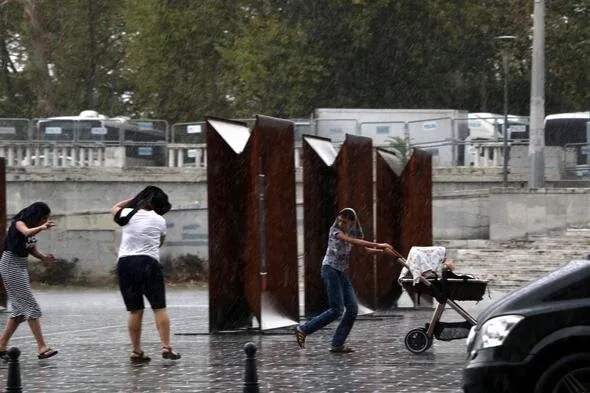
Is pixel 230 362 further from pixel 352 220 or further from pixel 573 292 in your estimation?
pixel 573 292

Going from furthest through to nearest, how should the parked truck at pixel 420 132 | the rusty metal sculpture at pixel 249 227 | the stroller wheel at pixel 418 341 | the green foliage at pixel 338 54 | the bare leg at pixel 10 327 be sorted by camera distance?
the green foliage at pixel 338 54, the parked truck at pixel 420 132, the rusty metal sculpture at pixel 249 227, the stroller wheel at pixel 418 341, the bare leg at pixel 10 327

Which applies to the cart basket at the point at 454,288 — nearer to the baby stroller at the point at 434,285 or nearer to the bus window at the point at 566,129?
the baby stroller at the point at 434,285

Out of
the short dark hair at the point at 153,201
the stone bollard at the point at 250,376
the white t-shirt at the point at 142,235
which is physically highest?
the short dark hair at the point at 153,201

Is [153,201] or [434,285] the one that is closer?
[153,201]

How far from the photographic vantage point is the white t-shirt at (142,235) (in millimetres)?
16312

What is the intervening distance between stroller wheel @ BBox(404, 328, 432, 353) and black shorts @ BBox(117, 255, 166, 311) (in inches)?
113

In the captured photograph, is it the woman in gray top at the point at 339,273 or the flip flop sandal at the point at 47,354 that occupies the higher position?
the woman in gray top at the point at 339,273

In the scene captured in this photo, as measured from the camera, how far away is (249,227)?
64.3ft

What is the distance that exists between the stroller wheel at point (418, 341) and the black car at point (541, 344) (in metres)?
6.86

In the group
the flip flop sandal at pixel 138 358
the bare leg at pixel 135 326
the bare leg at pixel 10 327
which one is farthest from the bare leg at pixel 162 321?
the bare leg at pixel 10 327

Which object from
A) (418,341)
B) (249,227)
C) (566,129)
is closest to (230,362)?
(418,341)

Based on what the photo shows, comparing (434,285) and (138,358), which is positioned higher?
(434,285)

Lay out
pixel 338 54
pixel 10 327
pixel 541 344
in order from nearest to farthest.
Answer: pixel 541 344 → pixel 10 327 → pixel 338 54

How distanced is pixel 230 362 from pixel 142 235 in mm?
1555
